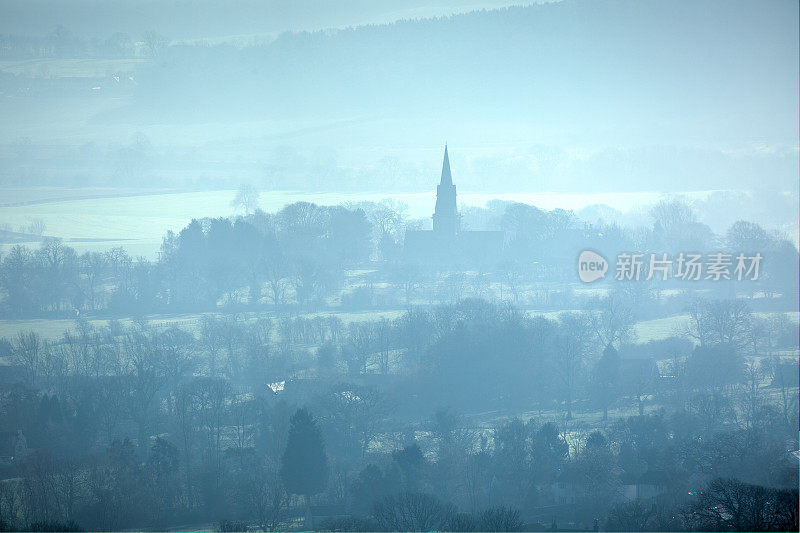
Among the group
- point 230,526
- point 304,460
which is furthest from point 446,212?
point 230,526

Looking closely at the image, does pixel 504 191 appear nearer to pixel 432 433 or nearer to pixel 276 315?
pixel 276 315

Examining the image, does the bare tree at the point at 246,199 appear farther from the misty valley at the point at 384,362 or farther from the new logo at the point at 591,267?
the new logo at the point at 591,267

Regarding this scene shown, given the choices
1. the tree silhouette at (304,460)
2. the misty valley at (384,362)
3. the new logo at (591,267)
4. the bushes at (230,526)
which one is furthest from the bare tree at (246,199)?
the bushes at (230,526)

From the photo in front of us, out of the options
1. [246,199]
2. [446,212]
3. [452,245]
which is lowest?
[452,245]

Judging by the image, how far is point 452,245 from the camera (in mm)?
50781

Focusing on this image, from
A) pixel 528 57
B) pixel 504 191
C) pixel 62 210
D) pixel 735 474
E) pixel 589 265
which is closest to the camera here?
pixel 735 474

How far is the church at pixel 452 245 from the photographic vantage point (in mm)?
49281

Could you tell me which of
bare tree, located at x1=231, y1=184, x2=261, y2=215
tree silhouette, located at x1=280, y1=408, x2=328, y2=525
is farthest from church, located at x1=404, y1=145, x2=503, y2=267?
tree silhouette, located at x1=280, y1=408, x2=328, y2=525

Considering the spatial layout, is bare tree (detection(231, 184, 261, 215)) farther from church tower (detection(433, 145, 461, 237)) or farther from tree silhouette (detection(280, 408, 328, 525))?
tree silhouette (detection(280, 408, 328, 525))

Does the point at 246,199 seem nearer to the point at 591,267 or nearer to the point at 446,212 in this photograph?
the point at 446,212

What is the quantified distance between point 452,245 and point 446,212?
324 centimetres

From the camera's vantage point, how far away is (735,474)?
23.5m

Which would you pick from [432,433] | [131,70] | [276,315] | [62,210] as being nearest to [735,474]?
[432,433]

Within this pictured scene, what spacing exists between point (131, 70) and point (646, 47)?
12293 cm
